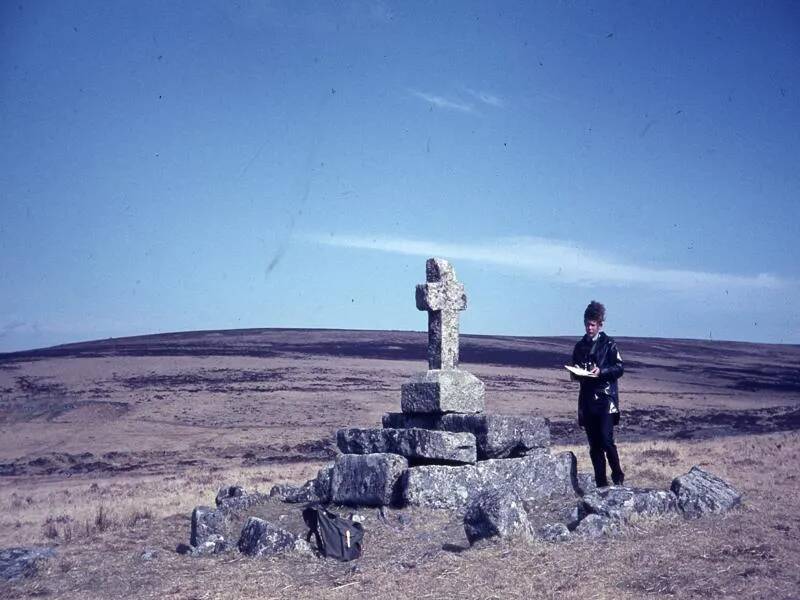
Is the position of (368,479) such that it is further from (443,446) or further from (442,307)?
(442,307)

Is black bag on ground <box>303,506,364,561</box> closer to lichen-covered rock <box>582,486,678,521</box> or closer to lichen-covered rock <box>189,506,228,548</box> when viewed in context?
lichen-covered rock <box>189,506,228,548</box>

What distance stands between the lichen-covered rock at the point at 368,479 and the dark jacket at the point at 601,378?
2.48 meters

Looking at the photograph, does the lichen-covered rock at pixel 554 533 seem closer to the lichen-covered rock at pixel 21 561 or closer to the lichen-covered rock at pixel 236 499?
the lichen-covered rock at pixel 236 499

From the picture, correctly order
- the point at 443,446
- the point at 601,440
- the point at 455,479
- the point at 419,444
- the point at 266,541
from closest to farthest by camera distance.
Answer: the point at 266,541 < the point at 601,440 < the point at 455,479 < the point at 443,446 < the point at 419,444

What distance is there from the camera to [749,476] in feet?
38.8

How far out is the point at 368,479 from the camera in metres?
9.77

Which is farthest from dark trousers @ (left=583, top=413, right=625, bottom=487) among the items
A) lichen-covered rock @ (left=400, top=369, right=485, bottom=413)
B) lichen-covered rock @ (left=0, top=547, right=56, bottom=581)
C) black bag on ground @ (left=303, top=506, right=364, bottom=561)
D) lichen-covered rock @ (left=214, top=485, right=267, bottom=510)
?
lichen-covered rock @ (left=0, top=547, right=56, bottom=581)

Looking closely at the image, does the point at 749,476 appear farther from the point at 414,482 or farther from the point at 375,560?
the point at 375,560

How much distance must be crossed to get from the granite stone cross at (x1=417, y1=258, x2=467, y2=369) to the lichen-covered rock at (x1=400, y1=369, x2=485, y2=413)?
26 cm

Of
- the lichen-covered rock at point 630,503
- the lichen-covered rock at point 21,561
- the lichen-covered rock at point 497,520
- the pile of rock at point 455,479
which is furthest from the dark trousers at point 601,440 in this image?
the lichen-covered rock at point 21,561

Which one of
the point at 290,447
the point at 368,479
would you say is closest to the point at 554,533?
the point at 368,479

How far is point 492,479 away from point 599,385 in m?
1.88

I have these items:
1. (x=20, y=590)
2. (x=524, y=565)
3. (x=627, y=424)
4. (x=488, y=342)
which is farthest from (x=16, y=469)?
(x=488, y=342)

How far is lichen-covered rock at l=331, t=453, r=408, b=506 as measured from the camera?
31.3 feet
